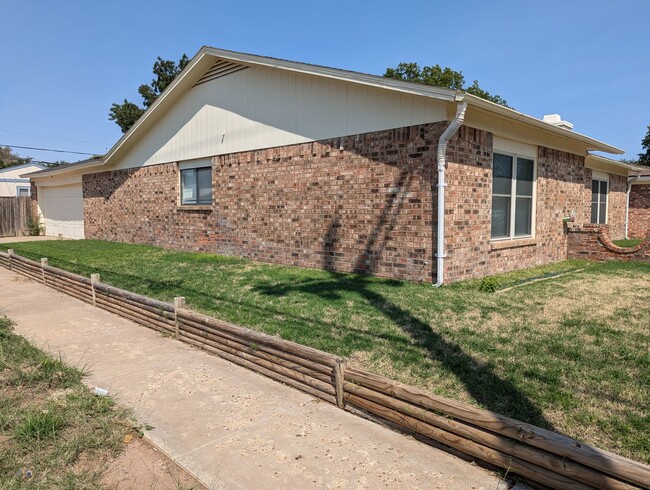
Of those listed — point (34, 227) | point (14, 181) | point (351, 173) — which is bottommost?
point (34, 227)

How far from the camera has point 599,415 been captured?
133 inches

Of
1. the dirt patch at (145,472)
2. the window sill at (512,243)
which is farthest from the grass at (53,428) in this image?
the window sill at (512,243)

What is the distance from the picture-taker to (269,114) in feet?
36.3

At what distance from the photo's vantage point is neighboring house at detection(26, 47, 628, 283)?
8188 millimetres

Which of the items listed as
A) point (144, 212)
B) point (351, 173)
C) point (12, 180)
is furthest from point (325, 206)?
point (12, 180)

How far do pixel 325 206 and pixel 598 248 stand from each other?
735 cm

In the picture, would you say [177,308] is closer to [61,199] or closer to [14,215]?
[61,199]

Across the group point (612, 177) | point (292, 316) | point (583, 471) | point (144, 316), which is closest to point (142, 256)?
point (144, 316)

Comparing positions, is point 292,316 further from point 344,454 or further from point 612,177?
point 612,177

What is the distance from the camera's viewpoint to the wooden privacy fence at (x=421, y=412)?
96.7 inches

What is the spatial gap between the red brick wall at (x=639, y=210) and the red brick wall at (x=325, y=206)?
15.5 meters

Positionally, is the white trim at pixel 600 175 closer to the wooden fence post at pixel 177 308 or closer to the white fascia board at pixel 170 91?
the white fascia board at pixel 170 91

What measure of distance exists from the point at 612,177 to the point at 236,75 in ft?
46.9

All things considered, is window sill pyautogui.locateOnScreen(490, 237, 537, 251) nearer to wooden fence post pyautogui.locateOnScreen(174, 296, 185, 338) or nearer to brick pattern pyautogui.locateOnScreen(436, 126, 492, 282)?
brick pattern pyautogui.locateOnScreen(436, 126, 492, 282)
